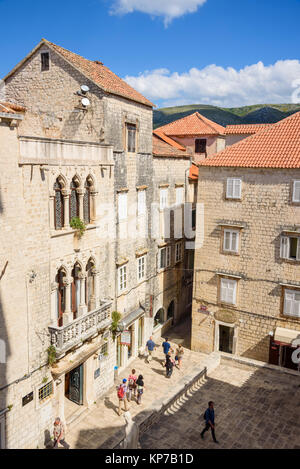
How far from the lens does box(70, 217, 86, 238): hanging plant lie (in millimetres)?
18000

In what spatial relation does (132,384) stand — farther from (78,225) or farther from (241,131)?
(241,131)

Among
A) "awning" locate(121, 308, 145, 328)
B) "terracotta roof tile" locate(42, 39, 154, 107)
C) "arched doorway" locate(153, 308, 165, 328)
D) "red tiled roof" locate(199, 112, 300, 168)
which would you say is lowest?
"arched doorway" locate(153, 308, 165, 328)

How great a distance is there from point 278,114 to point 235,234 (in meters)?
114

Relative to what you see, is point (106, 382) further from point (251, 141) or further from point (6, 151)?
point (251, 141)

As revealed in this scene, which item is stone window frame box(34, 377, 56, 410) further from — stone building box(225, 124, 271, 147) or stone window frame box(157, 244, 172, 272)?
stone building box(225, 124, 271, 147)

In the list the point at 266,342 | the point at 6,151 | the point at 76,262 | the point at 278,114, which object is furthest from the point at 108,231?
the point at 278,114

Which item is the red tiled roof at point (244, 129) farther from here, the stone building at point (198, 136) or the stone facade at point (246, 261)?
the stone facade at point (246, 261)

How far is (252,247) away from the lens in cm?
2348

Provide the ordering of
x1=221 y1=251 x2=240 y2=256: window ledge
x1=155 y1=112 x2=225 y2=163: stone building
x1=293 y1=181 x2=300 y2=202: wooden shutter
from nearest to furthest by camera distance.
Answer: x1=293 y1=181 x2=300 y2=202: wooden shutter
x1=221 y1=251 x2=240 y2=256: window ledge
x1=155 y1=112 x2=225 y2=163: stone building

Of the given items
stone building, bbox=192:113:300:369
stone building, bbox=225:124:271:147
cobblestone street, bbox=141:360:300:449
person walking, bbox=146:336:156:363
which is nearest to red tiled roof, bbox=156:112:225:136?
stone building, bbox=225:124:271:147

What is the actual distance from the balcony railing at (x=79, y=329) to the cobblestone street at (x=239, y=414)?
507 centimetres

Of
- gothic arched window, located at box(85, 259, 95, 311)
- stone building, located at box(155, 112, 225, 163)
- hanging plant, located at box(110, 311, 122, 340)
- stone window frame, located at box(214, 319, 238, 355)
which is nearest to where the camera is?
gothic arched window, located at box(85, 259, 95, 311)

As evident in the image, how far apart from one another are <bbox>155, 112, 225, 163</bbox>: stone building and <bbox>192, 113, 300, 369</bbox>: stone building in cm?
1024

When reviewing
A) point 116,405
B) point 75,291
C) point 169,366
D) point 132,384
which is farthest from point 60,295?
point 169,366
